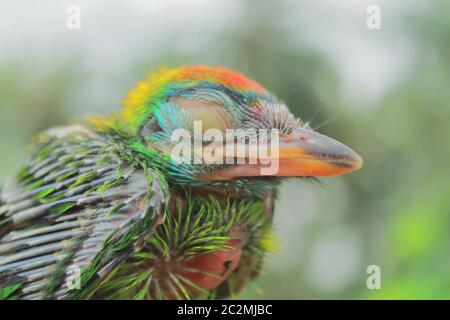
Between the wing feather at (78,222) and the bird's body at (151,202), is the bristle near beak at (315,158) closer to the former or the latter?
the bird's body at (151,202)

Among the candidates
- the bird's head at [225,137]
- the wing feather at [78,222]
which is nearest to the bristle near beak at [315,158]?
the bird's head at [225,137]

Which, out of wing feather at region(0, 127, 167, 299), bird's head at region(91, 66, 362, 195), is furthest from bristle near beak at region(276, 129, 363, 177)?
wing feather at region(0, 127, 167, 299)

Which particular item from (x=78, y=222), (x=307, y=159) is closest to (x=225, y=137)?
(x=307, y=159)

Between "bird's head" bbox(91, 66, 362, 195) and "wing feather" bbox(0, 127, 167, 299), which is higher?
"bird's head" bbox(91, 66, 362, 195)

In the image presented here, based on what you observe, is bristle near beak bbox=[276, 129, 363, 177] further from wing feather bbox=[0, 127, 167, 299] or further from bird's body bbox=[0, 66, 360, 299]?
wing feather bbox=[0, 127, 167, 299]

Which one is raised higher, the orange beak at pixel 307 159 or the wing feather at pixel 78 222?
the orange beak at pixel 307 159

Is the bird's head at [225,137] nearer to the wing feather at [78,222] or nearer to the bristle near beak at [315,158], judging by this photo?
the bristle near beak at [315,158]
